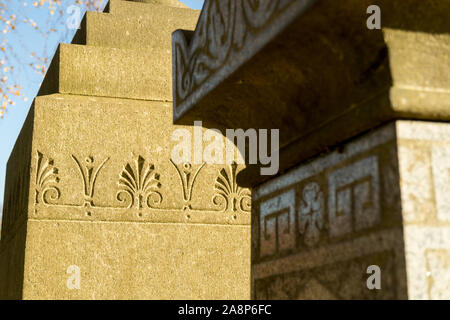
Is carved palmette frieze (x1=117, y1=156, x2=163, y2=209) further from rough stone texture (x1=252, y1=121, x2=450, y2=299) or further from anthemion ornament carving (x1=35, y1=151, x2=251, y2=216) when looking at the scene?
rough stone texture (x1=252, y1=121, x2=450, y2=299)

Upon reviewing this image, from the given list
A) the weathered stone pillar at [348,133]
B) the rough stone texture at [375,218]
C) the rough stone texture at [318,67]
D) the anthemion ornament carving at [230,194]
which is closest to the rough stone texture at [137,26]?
the anthemion ornament carving at [230,194]

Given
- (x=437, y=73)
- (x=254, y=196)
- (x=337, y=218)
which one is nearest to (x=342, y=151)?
(x=337, y=218)

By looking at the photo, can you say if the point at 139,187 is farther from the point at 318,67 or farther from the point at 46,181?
the point at 318,67

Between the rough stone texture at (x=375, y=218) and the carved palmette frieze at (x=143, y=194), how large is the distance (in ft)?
8.37

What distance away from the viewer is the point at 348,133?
1.31 m

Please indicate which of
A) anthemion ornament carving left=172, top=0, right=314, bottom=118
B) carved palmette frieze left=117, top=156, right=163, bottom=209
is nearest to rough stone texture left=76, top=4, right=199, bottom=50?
carved palmette frieze left=117, top=156, right=163, bottom=209

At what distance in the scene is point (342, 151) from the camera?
1356 mm

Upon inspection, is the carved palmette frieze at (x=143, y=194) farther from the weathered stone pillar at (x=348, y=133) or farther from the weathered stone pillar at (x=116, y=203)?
the weathered stone pillar at (x=348, y=133)

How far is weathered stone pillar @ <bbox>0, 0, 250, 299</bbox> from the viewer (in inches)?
152

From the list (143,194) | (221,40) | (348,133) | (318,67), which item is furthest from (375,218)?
(143,194)

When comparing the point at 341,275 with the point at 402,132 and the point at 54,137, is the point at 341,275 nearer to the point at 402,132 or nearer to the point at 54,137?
the point at 402,132

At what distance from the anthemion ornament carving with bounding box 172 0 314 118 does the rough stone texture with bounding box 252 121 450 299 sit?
12.9 inches

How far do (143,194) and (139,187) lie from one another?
Result: 2.3 inches
